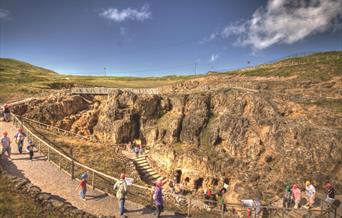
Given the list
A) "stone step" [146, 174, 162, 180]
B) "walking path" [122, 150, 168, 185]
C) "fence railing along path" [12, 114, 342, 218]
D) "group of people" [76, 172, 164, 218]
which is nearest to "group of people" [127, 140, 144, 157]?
"walking path" [122, 150, 168, 185]

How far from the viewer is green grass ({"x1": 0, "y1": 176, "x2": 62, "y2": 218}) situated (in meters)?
10.6

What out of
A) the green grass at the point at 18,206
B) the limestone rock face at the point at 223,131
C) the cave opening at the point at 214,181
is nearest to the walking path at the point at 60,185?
the green grass at the point at 18,206

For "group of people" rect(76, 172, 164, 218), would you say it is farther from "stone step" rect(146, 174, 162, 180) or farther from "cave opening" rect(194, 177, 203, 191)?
"cave opening" rect(194, 177, 203, 191)

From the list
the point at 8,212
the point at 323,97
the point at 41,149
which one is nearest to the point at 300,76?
the point at 323,97

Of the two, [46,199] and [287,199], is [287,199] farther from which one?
[46,199]

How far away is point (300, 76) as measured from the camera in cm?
4684

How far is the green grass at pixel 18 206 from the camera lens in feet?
34.8

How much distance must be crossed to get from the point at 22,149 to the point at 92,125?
24.8 metres

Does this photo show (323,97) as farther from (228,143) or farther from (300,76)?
(228,143)

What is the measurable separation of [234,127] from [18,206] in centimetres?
2887

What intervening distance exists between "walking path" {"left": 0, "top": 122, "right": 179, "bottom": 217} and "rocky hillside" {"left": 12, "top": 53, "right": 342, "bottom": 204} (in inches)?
Result: 746

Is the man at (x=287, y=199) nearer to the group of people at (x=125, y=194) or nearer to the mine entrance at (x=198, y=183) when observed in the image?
the group of people at (x=125, y=194)

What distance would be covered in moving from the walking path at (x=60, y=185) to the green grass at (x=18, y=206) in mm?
1594

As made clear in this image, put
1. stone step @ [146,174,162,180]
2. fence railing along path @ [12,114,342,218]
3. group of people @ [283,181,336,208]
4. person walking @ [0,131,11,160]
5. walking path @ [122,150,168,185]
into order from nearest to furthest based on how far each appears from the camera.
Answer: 1. fence railing along path @ [12,114,342,218]
2. group of people @ [283,181,336,208]
3. person walking @ [0,131,11,160]
4. walking path @ [122,150,168,185]
5. stone step @ [146,174,162,180]
